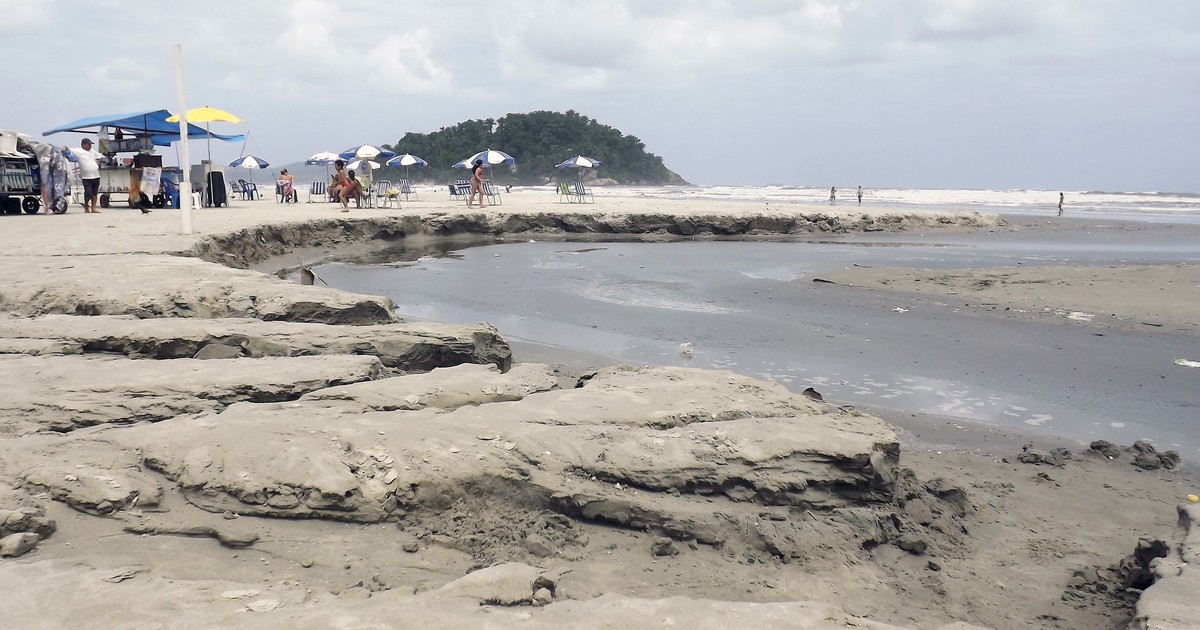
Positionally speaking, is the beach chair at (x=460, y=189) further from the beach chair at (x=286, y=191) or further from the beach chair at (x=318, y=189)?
the beach chair at (x=286, y=191)

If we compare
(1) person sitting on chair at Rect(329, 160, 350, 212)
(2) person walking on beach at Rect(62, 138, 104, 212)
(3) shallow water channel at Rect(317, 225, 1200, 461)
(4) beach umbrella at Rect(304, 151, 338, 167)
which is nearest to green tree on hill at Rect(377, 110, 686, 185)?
(4) beach umbrella at Rect(304, 151, 338, 167)

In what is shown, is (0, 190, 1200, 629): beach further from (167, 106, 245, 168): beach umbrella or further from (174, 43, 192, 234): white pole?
(167, 106, 245, 168): beach umbrella

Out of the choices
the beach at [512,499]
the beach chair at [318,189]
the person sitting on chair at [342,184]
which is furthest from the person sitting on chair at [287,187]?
the beach at [512,499]

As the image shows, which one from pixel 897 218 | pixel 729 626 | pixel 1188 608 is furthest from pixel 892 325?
pixel 897 218

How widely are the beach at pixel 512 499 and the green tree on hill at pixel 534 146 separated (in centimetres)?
6604

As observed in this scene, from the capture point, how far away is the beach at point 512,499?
2.75 metres

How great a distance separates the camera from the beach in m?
2.75

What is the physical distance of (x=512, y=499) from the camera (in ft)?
12.0

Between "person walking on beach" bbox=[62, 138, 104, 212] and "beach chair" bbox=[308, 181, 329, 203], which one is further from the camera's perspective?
"beach chair" bbox=[308, 181, 329, 203]

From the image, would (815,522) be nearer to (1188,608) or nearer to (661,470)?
(661,470)

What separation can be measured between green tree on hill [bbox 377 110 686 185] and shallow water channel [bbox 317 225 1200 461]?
56.6 metres

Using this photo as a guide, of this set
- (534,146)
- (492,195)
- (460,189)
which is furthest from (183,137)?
(534,146)

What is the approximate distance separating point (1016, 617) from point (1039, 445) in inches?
99.3

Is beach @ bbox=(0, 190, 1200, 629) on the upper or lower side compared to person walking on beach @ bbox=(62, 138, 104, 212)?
lower
